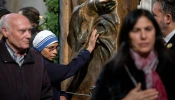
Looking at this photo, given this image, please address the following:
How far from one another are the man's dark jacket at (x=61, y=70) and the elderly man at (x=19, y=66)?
0.31m

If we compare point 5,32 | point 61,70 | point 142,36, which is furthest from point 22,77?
point 142,36

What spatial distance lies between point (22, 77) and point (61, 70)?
0.66 metres

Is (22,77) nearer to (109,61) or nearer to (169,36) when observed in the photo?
(169,36)

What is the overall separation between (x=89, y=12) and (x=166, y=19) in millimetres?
1504

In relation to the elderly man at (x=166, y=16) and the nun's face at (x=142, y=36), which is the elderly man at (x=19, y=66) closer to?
the elderly man at (x=166, y=16)

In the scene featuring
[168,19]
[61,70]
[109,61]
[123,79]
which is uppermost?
[168,19]

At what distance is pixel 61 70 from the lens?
5.37 m

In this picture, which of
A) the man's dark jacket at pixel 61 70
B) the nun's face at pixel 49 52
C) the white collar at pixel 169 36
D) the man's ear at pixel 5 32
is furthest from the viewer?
the nun's face at pixel 49 52

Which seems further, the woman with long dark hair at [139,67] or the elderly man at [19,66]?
the elderly man at [19,66]

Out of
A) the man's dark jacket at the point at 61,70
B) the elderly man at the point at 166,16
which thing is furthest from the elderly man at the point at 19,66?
the elderly man at the point at 166,16

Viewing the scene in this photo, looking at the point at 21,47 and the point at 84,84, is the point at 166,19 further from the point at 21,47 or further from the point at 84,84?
the point at 84,84

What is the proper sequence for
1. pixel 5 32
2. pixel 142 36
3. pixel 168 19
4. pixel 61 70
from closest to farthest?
pixel 142 36, pixel 168 19, pixel 5 32, pixel 61 70

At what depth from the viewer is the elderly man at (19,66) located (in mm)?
4750

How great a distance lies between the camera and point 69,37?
6.47m
